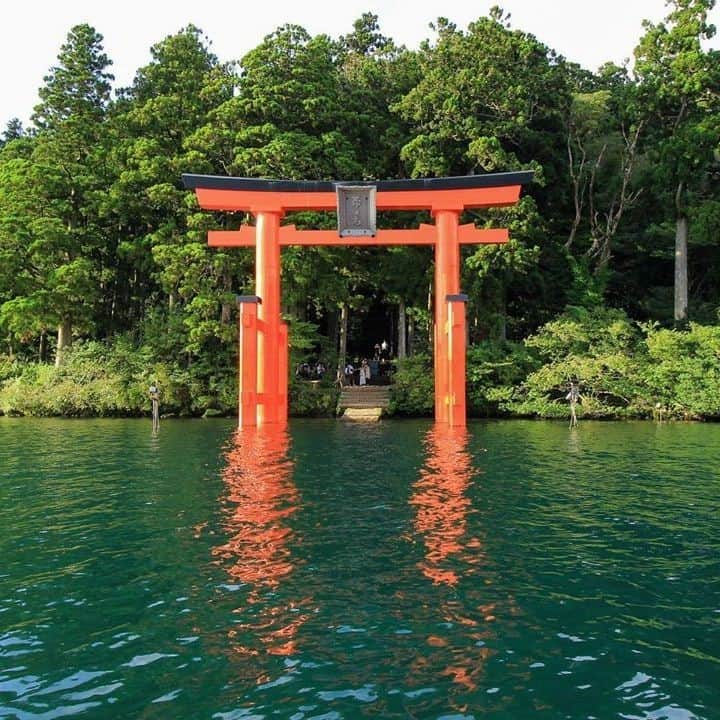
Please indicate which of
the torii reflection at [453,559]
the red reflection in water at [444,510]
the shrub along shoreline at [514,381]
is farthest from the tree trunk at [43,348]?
the torii reflection at [453,559]

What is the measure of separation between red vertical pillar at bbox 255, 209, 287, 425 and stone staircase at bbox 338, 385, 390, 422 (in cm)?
296

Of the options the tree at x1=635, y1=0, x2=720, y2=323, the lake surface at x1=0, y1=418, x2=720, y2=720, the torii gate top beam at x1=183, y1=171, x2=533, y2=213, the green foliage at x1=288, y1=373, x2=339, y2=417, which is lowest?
the lake surface at x1=0, y1=418, x2=720, y2=720

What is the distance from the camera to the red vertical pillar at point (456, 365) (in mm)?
18000

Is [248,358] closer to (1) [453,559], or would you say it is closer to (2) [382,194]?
(2) [382,194]

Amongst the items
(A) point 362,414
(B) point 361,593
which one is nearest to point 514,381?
A: (A) point 362,414

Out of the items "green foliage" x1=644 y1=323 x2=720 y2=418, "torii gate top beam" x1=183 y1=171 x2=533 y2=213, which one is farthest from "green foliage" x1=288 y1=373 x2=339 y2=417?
"green foliage" x1=644 y1=323 x2=720 y2=418

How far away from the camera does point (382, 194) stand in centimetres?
1858

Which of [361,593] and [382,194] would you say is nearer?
[361,593]

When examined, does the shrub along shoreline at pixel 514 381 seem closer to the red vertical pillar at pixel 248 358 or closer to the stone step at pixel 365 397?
the stone step at pixel 365 397

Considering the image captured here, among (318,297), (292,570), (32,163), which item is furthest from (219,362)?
(292,570)

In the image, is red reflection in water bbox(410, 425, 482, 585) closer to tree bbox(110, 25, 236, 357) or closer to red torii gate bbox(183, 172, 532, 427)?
red torii gate bbox(183, 172, 532, 427)

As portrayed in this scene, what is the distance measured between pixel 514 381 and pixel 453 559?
1638cm

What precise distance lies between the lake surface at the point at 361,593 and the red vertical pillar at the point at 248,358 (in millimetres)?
6670

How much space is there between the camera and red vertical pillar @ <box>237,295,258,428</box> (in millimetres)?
17656
